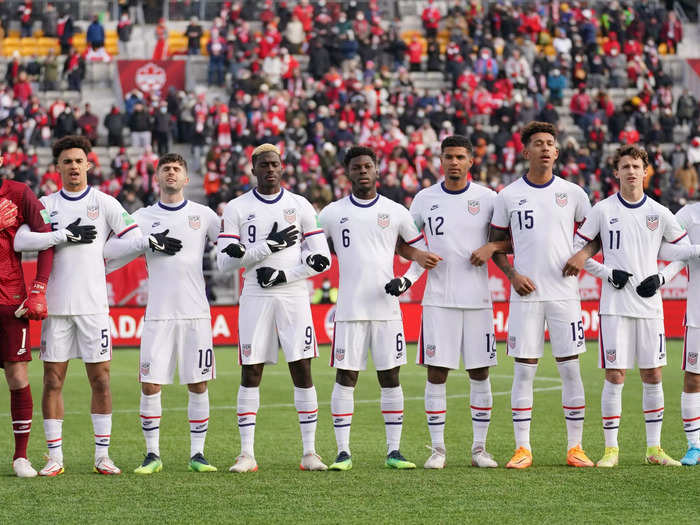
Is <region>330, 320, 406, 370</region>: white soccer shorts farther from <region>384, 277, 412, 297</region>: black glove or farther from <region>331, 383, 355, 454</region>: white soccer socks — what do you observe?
<region>384, 277, 412, 297</region>: black glove

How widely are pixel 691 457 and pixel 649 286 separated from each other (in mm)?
1462

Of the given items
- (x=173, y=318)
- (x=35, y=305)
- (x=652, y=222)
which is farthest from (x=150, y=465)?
(x=652, y=222)

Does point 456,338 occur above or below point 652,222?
below

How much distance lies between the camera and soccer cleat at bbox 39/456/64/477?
967 centimetres

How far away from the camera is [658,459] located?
995 cm

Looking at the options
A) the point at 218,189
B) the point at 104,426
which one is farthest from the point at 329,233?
the point at 218,189

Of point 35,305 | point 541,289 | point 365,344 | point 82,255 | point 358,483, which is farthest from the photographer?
point 365,344

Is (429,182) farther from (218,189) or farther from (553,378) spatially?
(553,378)

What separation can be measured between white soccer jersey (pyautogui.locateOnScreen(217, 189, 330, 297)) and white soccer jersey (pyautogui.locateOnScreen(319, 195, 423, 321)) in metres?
0.21

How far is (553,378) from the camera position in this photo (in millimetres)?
18172

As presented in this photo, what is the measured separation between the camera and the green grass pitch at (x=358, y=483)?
802 cm

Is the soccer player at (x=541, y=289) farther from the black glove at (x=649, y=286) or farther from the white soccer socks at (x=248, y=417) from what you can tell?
the white soccer socks at (x=248, y=417)

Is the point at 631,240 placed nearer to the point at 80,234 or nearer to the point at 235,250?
the point at 235,250

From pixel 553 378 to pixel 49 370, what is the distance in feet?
32.9
